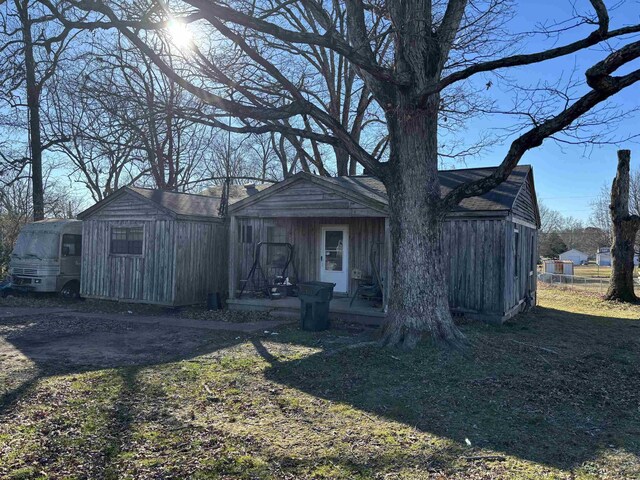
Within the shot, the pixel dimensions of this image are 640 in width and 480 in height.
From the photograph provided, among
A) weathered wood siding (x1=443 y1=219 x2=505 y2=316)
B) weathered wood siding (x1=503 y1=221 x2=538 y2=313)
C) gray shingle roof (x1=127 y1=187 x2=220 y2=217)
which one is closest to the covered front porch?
gray shingle roof (x1=127 y1=187 x2=220 y2=217)

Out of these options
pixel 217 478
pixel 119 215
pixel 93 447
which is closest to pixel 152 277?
pixel 119 215

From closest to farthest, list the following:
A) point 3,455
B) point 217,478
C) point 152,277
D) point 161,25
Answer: point 217,478 → point 3,455 → point 161,25 → point 152,277

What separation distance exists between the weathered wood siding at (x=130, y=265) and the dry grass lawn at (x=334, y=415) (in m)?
5.93

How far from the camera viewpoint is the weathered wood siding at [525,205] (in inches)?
487

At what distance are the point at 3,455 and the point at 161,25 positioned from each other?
20.8ft

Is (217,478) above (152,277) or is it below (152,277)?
below

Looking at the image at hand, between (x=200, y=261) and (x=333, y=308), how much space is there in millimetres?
4774

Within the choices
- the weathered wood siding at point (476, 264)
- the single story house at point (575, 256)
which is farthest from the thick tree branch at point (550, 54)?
the single story house at point (575, 256)

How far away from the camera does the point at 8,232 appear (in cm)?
2078

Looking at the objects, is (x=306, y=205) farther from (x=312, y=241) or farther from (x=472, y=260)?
(x=472, y=260)

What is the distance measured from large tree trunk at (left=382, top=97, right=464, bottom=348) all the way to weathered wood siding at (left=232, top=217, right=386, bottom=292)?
16.2 feet

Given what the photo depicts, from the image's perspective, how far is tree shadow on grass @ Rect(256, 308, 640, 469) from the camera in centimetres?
440

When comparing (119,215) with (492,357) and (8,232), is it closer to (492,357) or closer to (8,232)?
(8,232)

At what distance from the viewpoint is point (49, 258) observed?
14.9 m
